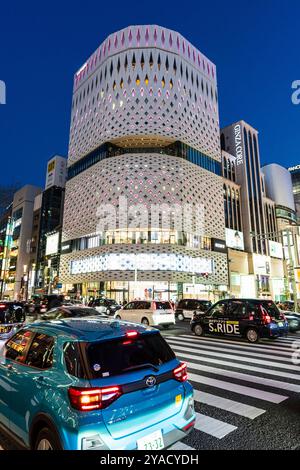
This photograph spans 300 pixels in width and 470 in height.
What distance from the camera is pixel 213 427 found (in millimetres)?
4215

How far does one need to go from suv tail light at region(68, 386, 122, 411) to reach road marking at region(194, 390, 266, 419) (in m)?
3.12

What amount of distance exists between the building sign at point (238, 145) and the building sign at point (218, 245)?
87.6 feet

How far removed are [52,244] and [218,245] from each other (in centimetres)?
4590

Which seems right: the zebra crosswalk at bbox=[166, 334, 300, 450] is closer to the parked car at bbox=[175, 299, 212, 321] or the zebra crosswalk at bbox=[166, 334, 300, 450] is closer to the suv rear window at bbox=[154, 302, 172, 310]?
the suv rear window at bbox=[154, 302, 172, 310]

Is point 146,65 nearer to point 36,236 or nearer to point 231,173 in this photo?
point 231,173

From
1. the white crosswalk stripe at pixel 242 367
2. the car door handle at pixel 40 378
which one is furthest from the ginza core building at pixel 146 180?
the car door handle at pixel 40 378

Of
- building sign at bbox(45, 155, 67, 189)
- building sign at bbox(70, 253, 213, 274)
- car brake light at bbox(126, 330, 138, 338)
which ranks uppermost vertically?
building sign at bbox(45, 155, 67, 189)

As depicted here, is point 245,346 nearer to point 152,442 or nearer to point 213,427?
point 213,427

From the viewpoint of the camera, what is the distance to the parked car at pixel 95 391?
2.64 metres

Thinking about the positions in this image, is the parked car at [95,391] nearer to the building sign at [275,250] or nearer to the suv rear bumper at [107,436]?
the suv rear bumper at [107,436]

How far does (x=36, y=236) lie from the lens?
91875mm

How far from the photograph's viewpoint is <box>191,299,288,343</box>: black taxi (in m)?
11.7

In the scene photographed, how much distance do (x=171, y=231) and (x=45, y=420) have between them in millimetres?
50146

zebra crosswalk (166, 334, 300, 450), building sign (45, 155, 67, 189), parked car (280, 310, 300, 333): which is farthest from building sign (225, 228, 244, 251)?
zebra crosswalk (166, 334, 300, 450)
